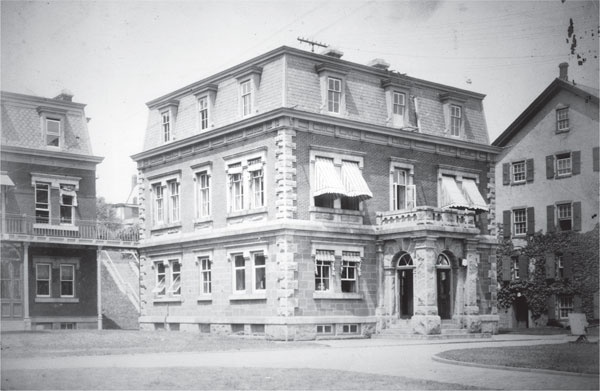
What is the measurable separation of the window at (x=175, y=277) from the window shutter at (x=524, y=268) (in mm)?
15522

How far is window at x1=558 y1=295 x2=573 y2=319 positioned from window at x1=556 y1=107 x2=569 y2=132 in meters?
5.55

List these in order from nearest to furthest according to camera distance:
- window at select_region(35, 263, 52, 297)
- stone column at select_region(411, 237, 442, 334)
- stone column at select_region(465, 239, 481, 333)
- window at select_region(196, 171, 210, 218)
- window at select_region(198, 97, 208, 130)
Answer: window at select_region(35, 263, 52, 297) → stone column at select_region(411, 237, 442, 334) → stone column at select_region(465, 239, 481, 333) → window at select_region(196, 171, 210, 218) → window at select_region(198, 97, 208, 130)

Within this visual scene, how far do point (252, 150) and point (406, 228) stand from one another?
7065 millimetres

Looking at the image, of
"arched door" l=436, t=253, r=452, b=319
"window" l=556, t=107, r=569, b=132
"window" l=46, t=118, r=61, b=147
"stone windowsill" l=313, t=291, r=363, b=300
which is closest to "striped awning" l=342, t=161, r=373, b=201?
"stone windowsill" l=313, t=291, r=363, b=300

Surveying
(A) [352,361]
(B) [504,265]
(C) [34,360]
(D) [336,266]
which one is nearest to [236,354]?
(A) [352,361]

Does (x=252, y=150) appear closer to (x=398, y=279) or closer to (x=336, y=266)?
(x=336, y=266)

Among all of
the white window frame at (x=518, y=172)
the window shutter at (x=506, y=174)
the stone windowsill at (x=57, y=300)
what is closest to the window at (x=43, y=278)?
the stone windowsill at (x=57, y=300)

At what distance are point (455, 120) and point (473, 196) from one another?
3.79m

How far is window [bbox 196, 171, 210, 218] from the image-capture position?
34281mm

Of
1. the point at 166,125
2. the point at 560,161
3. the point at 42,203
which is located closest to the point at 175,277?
the point at 166,125

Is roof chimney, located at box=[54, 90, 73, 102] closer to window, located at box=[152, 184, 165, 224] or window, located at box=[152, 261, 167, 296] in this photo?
window, located at box=[152, 184, 165, 224]

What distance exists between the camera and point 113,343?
2500cm

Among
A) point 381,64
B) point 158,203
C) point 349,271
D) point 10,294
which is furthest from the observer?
point 158,203

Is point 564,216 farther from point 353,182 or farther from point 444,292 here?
point 444,292
